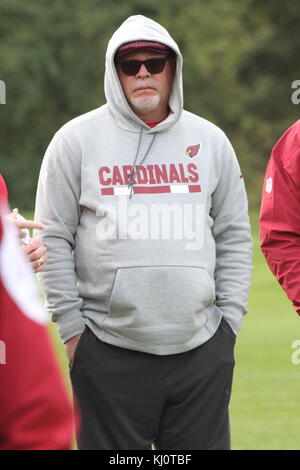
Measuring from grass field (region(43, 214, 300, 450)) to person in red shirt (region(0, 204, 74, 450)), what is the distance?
5317 mm

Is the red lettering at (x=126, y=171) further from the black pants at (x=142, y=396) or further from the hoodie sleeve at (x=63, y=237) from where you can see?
the black pants at (x=142, y=396)

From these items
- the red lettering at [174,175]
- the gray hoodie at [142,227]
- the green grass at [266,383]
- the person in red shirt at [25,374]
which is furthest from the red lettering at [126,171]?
the green grass at [266,383]

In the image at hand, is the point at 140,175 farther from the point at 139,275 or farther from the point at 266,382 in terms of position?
the point at 266,382

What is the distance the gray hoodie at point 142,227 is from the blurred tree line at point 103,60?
34.5 m

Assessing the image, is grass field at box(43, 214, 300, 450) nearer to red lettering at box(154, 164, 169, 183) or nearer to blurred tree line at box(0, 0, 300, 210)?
red lettering at box(154, 164, 169, 183)

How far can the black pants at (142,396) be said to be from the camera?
13.4 feet

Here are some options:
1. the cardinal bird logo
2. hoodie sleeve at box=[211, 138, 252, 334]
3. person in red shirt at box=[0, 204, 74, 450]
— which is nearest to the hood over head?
the cardinal bird logo

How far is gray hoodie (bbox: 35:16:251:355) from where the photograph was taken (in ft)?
13.2

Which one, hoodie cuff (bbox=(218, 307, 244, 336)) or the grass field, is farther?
the grass field

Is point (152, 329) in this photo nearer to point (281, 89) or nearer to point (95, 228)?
point (95, 228)

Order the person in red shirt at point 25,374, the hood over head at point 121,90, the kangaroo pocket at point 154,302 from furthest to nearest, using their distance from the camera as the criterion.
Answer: the hood over head at point 121,90, the kangaroo pocket at point 154,302, the person in red shirt at point 25,374
